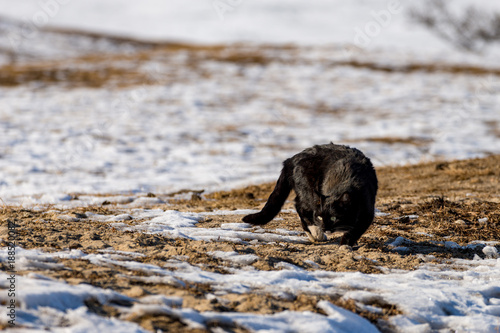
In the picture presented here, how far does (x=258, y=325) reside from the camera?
11.7ft

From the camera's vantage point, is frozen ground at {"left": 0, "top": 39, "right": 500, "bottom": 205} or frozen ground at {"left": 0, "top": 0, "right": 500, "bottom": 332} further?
frozen ground at {"left": 0, "top": 39, "right": 500, "bottom": 205}

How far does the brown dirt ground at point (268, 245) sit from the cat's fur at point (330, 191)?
35 centimetres

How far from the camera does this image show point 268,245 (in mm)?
5656

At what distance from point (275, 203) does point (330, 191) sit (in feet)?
3.43

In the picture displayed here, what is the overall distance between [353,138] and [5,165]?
11.8 meters

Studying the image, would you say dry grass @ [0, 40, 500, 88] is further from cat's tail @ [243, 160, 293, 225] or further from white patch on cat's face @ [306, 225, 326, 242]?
white patch on cat's face @ [306, 225, 326, 242]

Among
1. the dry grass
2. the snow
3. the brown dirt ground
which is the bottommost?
the snow

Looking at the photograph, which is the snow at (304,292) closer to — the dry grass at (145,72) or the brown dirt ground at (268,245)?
the brown dirt ground at (268,245)

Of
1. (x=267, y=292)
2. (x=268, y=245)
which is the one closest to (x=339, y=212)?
(x=268, y=245)

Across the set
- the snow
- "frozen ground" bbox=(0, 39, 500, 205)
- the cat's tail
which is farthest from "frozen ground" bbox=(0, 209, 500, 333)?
"frozen ground" bbox=(0, 39, 500, 205)

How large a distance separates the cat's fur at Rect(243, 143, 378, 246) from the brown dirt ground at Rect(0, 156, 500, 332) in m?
0.35

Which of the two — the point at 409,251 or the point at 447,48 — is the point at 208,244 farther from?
the point at 447,48

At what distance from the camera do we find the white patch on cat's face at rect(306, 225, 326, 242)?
5834mm

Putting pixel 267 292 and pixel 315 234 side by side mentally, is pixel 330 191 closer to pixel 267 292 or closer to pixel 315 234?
pixel 315 234
